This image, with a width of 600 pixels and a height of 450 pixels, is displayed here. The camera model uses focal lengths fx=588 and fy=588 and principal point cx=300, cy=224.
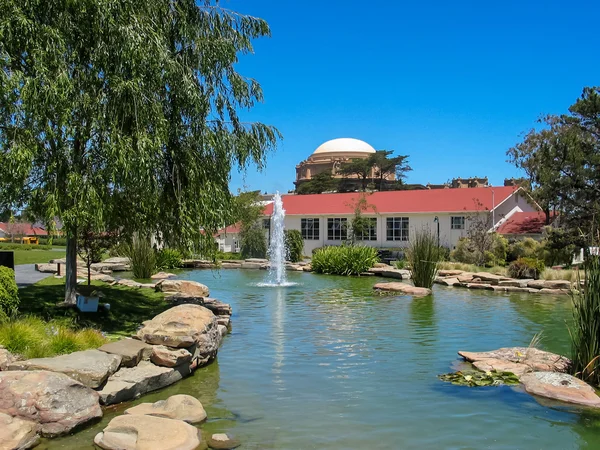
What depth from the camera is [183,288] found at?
16.7 m

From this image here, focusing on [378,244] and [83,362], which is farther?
[378,244]

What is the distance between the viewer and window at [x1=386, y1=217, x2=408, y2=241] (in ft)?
119

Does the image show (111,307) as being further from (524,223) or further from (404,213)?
(524,223)

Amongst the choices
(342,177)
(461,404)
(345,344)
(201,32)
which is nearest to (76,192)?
(201,32)

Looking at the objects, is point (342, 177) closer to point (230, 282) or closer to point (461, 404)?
point (230, 282)

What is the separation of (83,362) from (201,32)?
287 inches

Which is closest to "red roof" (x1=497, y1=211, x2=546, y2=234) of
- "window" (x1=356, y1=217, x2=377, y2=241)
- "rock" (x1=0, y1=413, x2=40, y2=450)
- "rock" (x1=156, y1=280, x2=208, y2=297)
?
"window" (x1=356, y1=217, x2=377, y2=241)

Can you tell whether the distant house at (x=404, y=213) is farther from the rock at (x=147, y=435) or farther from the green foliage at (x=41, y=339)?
the rock at (x=147, y=435)

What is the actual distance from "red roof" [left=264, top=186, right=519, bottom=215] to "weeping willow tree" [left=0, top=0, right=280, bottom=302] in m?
25.6

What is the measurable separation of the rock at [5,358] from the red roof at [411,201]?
30361mm

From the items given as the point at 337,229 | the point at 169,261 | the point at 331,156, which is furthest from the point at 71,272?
the point at 331,156

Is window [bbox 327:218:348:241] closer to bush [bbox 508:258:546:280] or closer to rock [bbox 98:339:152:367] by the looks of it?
bush [bbox 508:258:546:280]

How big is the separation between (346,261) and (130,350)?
1870 cm

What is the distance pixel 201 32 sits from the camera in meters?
11.8
